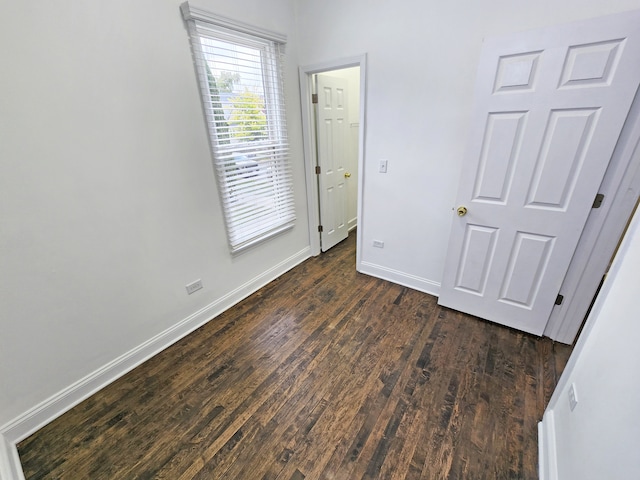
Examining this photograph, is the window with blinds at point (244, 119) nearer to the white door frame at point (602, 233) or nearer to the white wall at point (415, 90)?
the white wall at point (415, 90)

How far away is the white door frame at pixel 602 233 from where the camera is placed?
4.89ft

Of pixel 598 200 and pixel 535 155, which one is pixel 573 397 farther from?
pixel 535 155

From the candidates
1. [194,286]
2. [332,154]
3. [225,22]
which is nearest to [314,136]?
[332,154]

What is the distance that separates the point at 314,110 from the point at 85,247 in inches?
89.8

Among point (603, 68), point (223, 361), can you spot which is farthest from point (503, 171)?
point (223, 361)

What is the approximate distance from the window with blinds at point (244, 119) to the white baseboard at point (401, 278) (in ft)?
3.56

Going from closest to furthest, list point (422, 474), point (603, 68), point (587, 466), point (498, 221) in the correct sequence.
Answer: point (587, 466)
point (422, 474)
point (603, 68)
point (498, 221)

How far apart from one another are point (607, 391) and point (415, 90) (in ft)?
6.88

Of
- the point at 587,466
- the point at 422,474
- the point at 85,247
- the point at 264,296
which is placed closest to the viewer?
the point at 587,466

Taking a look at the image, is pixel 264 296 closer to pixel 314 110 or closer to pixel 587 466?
pixel 314 110

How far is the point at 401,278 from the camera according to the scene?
2.75m

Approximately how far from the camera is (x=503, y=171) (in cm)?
183

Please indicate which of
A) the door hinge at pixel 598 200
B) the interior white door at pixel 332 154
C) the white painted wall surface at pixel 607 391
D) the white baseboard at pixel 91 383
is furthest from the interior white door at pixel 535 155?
the white baseboard at pixel 91 383

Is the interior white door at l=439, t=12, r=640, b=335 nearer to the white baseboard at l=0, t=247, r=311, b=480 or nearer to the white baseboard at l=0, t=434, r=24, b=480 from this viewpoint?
the white baseboard at l=0, t=247, r=311, b=480
